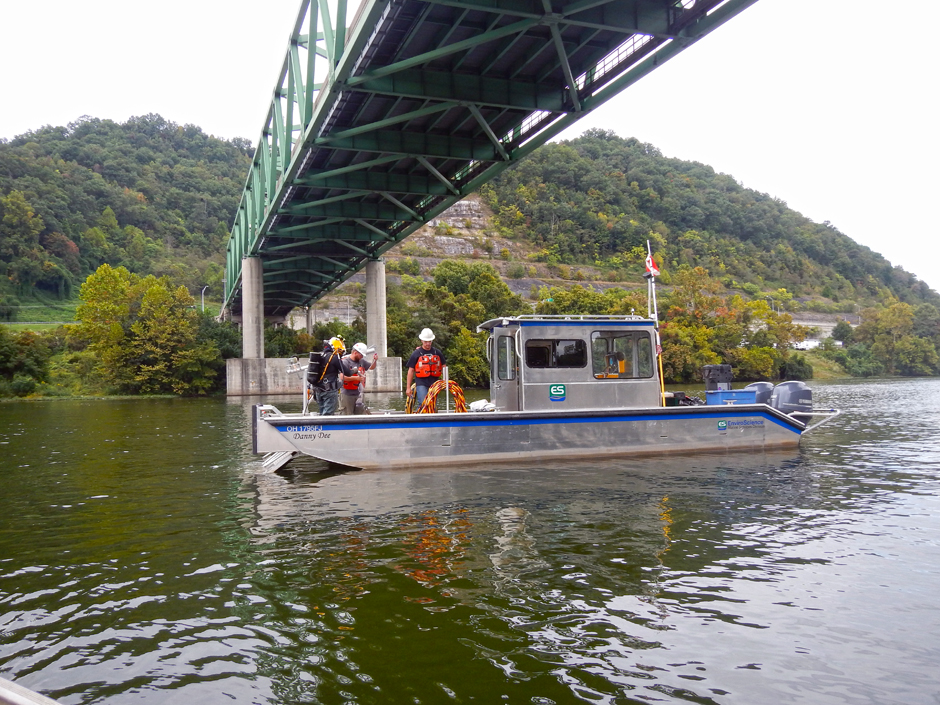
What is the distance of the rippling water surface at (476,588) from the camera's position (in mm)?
4395

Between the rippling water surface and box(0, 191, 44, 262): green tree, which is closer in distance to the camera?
the rippling water surface

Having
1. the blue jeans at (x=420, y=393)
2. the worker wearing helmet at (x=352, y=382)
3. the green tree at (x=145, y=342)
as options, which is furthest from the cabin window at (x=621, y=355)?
the green tree at (x=145, y=342)

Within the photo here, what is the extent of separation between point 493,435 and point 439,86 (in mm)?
11994

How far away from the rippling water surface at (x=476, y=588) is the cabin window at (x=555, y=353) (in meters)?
2.41

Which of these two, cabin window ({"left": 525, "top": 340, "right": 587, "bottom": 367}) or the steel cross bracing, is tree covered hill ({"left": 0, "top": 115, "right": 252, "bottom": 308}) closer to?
the steel cross bracing

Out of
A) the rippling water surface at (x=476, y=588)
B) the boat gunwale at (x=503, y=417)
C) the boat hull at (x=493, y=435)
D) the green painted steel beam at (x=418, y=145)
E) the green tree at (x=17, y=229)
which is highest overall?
the green tree at (x=17, y=229)

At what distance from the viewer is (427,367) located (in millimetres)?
13008

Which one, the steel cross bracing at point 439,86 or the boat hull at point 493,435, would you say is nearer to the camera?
the boat hull at point 493,435

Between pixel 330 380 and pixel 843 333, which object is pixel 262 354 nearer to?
pixel 330 380

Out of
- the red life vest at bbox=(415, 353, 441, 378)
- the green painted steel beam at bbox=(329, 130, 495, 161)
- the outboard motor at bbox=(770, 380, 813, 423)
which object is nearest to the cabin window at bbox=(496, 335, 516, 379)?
the red life vest at bbox=(415, 353, 441, 378)

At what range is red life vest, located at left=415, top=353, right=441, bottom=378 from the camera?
13.0 meters

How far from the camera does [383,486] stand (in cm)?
1077

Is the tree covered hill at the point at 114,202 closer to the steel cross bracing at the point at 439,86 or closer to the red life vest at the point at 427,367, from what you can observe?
the steel cross bracing at the point at 439,86

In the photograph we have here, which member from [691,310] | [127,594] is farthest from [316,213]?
[691,310]
